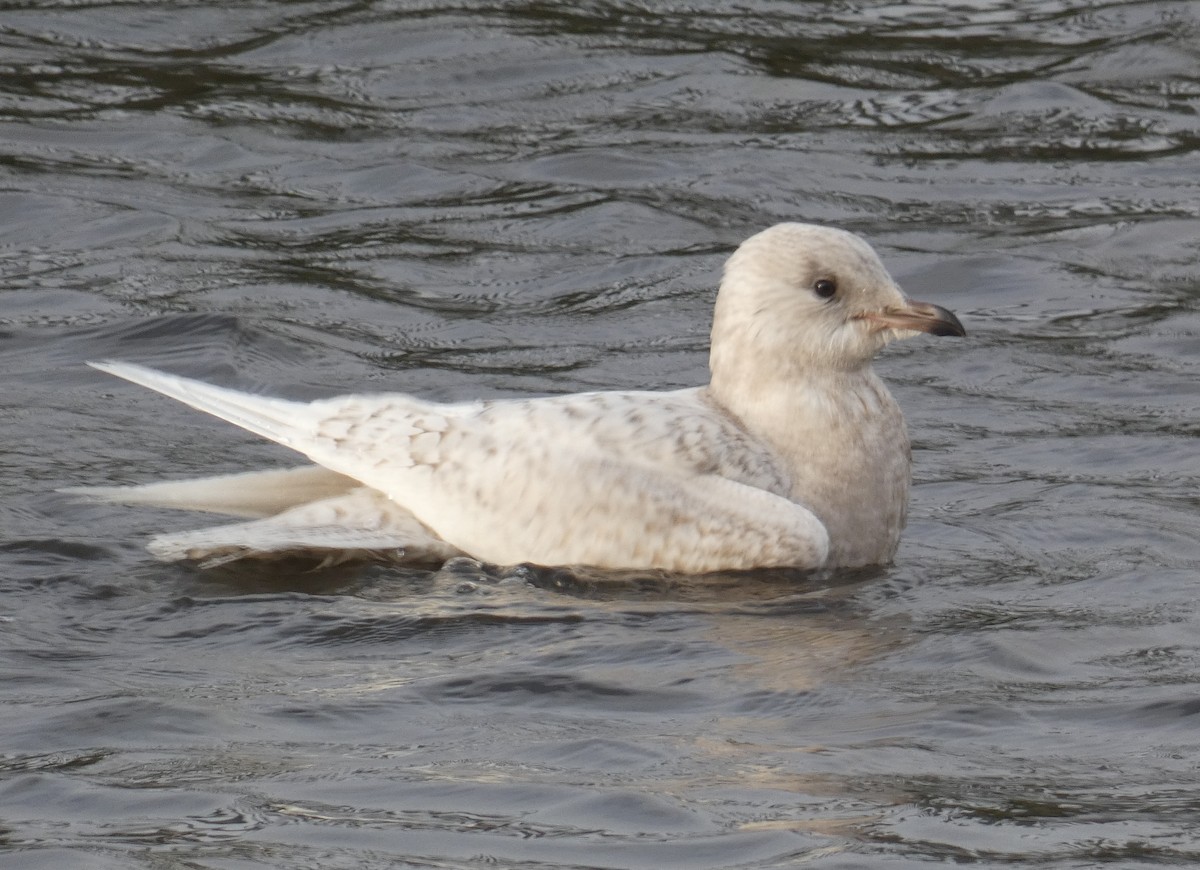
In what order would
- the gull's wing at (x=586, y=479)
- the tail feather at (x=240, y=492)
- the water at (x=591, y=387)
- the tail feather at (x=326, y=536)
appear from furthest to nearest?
the tail feather at (x=240, y=492) < the tail feather at (x=326, y=536) < the gull's wing at (x=586, y=479) < the water at (x=591, y=387)

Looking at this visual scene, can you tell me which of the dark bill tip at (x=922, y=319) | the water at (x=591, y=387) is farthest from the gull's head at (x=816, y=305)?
the water at (x=591, y=387)

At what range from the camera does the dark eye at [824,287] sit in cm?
793

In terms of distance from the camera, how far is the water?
5.81 metres

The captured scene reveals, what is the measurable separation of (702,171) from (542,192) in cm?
96

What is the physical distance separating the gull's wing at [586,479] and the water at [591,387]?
14cm

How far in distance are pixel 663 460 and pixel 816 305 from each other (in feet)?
2.45

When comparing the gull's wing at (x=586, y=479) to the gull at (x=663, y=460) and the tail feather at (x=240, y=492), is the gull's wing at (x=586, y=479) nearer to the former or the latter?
the gull at (x=663, y=460)

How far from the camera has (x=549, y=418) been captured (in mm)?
7875

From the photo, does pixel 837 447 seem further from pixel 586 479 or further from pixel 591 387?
pixel 591 387

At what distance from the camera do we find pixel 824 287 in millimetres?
7941

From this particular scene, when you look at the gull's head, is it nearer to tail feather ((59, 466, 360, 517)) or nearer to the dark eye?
the dark eye

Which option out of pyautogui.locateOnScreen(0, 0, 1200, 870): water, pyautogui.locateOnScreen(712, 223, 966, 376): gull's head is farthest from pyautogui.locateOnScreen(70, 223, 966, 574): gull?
→ pyautogui.locateOnScreen(0, 0, 1200, 870): water

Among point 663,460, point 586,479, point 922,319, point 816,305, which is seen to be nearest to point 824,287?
point 816,305

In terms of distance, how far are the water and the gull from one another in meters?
0.14
